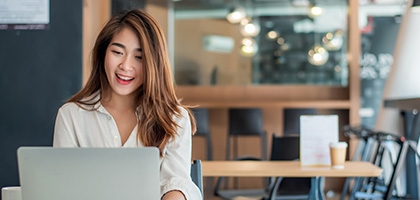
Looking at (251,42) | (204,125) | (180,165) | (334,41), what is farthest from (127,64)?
(251,42)

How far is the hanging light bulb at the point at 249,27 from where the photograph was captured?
29.3ft

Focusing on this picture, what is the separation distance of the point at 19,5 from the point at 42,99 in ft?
1.62

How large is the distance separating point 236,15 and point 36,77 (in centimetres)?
549

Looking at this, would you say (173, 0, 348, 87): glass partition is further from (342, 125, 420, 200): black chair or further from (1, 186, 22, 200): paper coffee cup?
(1, 186, 22, 200): paper coffee cup

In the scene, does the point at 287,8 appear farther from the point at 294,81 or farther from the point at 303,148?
the point at 303,148

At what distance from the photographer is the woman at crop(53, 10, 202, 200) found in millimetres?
2008

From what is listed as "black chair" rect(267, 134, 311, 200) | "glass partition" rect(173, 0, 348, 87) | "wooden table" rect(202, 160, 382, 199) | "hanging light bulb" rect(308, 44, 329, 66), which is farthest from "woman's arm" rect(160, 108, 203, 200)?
"hanging light bulb" rect(308, 44, 329, 66)

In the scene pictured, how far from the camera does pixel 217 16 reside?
9.05 metres

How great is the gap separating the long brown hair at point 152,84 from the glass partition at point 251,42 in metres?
6.58

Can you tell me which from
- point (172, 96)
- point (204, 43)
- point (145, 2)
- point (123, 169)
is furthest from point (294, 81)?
point (123, 169)

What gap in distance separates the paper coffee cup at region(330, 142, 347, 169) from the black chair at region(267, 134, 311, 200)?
0.61 meters

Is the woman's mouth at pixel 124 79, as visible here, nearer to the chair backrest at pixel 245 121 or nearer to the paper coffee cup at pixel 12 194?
the paper coffee cup at pixel 12 194

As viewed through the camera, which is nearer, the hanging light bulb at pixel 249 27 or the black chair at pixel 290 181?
the black chair at pixel 290 181

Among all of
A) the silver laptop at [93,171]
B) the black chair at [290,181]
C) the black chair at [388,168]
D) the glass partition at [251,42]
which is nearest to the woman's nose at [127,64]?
the silver laptop at [93,171]
